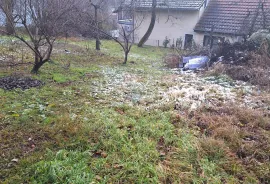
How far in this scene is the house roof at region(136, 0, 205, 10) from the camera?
54.6 ft

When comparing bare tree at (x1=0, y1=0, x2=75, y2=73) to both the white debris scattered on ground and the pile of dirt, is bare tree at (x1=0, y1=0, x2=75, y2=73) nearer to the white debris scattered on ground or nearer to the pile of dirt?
Answer: the pile of dirt

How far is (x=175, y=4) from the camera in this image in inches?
699

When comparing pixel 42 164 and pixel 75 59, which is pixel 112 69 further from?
pixel 42 164

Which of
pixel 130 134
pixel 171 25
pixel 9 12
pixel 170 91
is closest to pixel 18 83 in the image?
pixel 9 12

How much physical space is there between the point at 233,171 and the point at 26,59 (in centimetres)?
817

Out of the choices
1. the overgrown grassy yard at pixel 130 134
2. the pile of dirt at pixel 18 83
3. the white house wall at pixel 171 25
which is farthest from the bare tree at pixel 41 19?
the white house wall at pixel 171 25

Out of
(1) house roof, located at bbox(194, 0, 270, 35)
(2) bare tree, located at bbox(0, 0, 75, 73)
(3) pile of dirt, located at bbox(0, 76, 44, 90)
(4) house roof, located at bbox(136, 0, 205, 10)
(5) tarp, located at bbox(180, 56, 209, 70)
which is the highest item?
(4) house roof, located at bbox(136, 0, 205, 10)

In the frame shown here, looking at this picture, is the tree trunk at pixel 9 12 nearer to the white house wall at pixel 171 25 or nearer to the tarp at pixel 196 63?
the tarp at pixel 196 63

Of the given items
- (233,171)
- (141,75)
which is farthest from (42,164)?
(141,75)

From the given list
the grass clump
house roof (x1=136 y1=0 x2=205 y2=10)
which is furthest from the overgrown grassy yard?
house roof (x1=136 y1=0 x2=205 y2=10)

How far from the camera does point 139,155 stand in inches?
127

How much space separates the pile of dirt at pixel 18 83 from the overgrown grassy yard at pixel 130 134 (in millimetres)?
274

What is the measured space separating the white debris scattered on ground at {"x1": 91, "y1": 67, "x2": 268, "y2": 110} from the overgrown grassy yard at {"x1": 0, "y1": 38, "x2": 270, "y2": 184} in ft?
0.10

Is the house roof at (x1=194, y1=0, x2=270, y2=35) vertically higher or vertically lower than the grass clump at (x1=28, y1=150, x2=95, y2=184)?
higher
